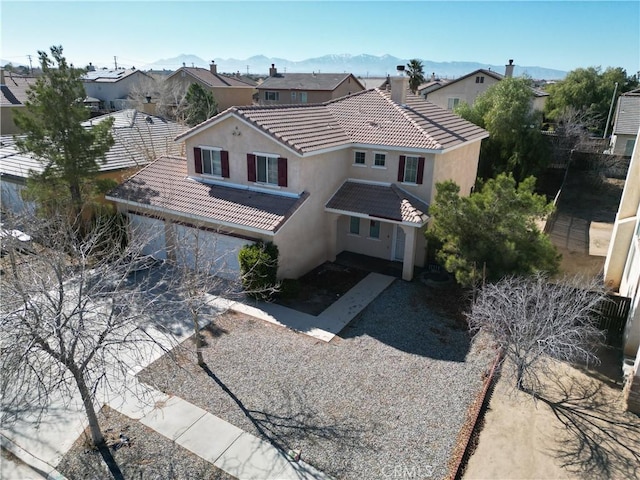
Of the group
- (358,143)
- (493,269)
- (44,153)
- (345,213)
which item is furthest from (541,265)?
(44,153)

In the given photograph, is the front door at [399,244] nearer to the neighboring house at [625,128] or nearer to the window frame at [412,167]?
the window frame at [412,167]

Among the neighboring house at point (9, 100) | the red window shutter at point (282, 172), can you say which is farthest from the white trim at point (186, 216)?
the neighboring house at point (9, 100)

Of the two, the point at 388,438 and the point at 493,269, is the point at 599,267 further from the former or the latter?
the point at 388,438

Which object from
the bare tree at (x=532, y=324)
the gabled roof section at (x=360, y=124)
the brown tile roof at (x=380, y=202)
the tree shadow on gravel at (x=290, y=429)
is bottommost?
the tree shadow on gravel at (x=290, y=429)

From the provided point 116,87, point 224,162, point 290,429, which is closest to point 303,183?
point 224,162

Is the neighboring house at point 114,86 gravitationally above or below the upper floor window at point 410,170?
above

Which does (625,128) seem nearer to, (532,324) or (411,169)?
(411,169)

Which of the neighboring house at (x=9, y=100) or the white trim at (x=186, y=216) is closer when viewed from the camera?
the white trim at (x=186, y=216)
